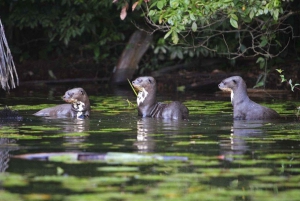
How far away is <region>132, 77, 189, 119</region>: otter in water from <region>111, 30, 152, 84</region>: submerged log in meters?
7.76

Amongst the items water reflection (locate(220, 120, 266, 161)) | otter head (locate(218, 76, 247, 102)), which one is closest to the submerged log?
otter head (locate(218, 76, 247, 102))

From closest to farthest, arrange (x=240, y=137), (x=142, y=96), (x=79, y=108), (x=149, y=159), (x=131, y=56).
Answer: (x=149, y=159) → (x=240, y=137) → (x=79, y=108) → (x=142, y=96) → (x=131, y=56)

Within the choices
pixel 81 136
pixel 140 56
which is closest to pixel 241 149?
pixel 81 136

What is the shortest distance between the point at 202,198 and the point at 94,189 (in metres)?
0.80

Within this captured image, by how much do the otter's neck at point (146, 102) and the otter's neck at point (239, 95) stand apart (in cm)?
126

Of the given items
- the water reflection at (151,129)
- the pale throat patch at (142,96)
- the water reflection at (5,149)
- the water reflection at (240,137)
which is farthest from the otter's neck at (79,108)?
the water reflection at (5,149)

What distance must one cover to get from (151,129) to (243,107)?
Answer: 2.49 meters

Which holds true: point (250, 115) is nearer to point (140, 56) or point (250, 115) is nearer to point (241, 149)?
point (241, 149)

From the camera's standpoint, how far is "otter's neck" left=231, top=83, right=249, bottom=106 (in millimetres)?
12592

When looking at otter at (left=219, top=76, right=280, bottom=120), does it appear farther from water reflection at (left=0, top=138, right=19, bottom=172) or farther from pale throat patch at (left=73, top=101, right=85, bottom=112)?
water reflection at (left=0, top=138, right=19, bottom=172)

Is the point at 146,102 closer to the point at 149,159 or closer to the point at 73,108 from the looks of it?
the point at 73,108

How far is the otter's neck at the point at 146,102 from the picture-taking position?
12.8 m

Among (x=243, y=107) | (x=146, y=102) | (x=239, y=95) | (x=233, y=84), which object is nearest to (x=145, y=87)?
(x=146, y=102)

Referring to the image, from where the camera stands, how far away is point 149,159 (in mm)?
7230
